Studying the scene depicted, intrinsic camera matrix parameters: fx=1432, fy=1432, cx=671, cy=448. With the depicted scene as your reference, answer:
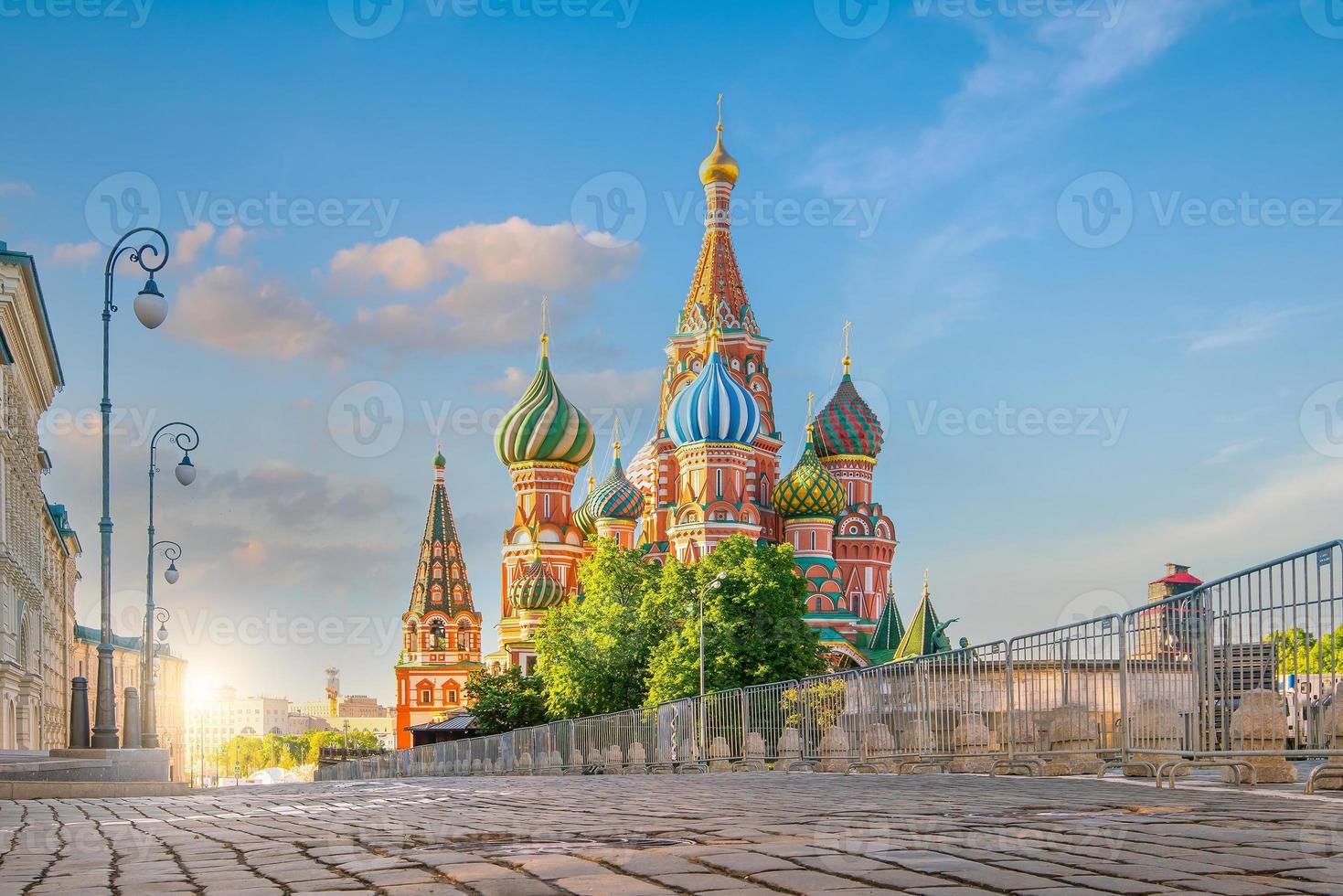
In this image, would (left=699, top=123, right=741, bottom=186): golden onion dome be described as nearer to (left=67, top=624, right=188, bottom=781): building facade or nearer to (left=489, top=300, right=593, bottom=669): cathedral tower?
(left=489, top=300, right=593, bottom=669): cathedral tower

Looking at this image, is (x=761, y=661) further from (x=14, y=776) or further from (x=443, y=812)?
(x=443, y=812)

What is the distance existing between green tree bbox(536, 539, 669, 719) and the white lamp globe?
31.1m

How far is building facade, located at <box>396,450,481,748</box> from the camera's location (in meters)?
105

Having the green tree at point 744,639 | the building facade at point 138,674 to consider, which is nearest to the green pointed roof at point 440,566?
the building facade at point 138,674

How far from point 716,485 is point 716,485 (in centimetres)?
5

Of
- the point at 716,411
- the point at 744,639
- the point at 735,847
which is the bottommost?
the point at 744,639

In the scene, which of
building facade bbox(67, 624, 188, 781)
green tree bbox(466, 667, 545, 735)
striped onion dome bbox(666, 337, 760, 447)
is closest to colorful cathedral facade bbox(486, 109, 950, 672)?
striped onion dome bbox(666, 337, 760, 447)

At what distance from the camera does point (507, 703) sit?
5709cm

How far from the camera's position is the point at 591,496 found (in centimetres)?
8788

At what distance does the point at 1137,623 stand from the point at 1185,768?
1295mm

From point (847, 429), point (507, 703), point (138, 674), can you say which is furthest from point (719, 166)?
point (138, 674)

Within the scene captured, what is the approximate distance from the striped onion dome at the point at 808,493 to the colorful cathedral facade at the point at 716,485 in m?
0.08

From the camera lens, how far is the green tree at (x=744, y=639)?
4134 cm

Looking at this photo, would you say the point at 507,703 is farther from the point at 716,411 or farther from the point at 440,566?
the point at 440,566
